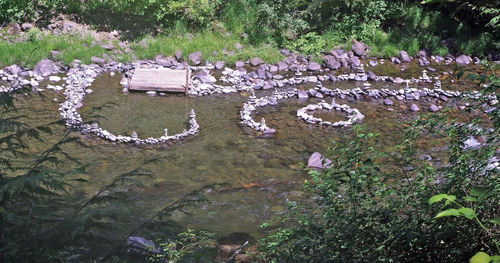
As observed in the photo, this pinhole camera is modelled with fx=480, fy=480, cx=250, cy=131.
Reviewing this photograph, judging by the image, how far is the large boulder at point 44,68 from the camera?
1088cm

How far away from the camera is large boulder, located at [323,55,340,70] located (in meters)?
12.5

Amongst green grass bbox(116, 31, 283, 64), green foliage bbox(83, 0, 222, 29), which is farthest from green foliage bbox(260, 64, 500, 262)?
green foliage bbox(83, 0, 222, 29)

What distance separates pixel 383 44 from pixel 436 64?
1.57 meters

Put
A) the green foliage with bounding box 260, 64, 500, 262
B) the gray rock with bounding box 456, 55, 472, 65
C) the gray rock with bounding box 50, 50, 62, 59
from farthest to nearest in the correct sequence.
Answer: the gray rock with bounding box 456, 55, 472, 65 < the gray rock with bounding box 50, 50, 62, 59 < the green foliage with bounding box 260, 64, 500, 262

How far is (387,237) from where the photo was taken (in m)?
3.18

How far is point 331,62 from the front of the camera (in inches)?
497

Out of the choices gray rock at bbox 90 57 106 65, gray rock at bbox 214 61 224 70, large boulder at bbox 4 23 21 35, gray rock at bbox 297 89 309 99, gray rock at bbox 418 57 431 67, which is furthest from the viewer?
gray rock at bbox 418 57 431 67

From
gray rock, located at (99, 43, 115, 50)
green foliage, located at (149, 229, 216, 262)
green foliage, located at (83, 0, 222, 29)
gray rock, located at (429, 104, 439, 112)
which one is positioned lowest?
gray rock, located at (99, 43, 115, 50)

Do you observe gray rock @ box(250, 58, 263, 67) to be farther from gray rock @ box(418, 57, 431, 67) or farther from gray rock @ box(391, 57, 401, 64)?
gray rock @ box(418, 57, 431, 67)

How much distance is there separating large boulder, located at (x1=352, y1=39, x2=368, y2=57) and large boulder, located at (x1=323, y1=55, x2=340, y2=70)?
0.94m

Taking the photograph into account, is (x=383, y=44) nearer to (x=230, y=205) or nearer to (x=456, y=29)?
(x=456, y=29)

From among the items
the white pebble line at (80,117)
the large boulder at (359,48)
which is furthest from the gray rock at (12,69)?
the large boulder at (359,48)

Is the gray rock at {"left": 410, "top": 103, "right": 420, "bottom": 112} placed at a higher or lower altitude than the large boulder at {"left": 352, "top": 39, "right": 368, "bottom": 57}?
higher

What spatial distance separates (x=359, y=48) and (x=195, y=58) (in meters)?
4.64
